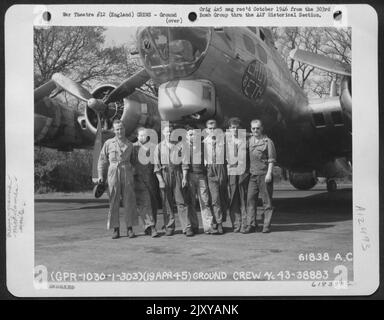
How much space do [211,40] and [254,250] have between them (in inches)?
79.8

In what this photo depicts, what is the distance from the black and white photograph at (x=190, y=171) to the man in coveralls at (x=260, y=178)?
0.03 ft

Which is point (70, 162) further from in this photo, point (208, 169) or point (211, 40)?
point (211, 40)

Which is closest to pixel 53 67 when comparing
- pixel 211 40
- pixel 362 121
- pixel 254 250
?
pixel 211 40

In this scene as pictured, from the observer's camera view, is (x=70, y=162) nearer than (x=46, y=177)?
No

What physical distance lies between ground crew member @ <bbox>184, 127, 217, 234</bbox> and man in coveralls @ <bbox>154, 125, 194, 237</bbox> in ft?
0.20

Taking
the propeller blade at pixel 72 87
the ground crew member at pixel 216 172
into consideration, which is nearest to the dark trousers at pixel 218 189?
the ground crew member at pixel 216 172

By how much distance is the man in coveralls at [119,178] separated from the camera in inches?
170

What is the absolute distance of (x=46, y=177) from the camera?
4539mm

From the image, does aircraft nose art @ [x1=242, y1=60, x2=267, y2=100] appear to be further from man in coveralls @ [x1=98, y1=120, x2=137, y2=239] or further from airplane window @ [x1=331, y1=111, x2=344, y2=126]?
man in coveralls @ [x1=98, y1=120, x2=137, y2=239]

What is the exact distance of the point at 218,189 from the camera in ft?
14.5

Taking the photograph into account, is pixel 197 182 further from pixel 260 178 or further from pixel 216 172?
pixel 260 178

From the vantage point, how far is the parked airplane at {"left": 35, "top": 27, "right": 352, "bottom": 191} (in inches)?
173

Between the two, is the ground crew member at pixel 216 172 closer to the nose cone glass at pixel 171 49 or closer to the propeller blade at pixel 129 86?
the nose cone glass at pixel 171 49

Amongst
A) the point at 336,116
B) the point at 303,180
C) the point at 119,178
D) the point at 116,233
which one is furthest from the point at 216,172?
the point at 336,116
